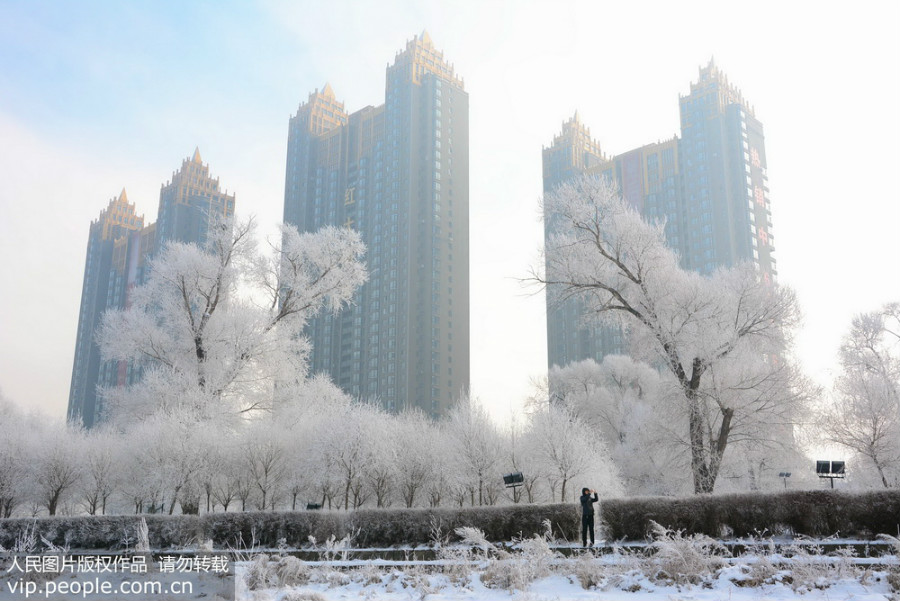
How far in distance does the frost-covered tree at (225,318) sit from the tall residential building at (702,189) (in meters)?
66.1

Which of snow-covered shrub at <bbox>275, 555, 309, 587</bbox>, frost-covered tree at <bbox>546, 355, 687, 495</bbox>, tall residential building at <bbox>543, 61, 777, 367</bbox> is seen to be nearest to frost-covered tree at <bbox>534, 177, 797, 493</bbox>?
Answer: frost-covered tree at <bbox>546, 355, 687, 495</bbox>

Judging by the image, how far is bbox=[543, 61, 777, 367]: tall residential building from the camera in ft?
314

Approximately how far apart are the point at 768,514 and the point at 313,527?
1064 centimetres

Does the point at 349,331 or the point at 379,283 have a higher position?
the point at 379,283

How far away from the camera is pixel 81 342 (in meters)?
138

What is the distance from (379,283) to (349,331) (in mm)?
8640

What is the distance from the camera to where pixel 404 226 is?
10388cm

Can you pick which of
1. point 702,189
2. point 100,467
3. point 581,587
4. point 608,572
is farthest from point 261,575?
point 702,189

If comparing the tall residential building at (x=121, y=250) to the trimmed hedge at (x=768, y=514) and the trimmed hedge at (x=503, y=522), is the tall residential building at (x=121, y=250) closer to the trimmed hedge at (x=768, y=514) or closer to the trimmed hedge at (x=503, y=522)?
the trimmed hedge at (x=503, y=522)

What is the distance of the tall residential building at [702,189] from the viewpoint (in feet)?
314

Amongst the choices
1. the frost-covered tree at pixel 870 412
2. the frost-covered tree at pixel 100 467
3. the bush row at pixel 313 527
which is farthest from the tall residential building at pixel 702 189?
the bush row at pixel 313 527

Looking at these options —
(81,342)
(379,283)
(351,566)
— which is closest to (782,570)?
(351,566)

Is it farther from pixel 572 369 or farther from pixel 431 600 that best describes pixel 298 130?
pixel 431 600

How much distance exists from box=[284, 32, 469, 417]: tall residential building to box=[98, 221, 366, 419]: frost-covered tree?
63.8 meters
